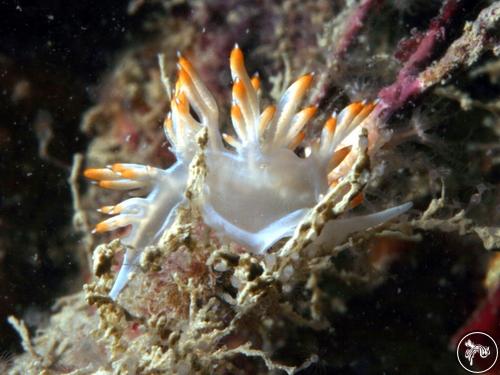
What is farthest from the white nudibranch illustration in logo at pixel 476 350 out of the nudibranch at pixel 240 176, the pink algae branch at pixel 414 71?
the pink algae branch at pixel 414 71

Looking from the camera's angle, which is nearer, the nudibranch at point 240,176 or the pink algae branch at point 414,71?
the nudibranch at point 240,176

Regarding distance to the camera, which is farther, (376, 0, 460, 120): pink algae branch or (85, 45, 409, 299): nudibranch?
(376, 0, 460, 120): pink algae branch

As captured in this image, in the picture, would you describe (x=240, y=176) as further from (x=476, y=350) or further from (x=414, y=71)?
(x=476, y=350)

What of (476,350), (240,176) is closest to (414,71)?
(240,176)

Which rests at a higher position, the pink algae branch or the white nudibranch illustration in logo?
the pink algae branch

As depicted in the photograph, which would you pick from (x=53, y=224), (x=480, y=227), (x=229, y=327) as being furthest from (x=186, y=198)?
(x=53, y=224)

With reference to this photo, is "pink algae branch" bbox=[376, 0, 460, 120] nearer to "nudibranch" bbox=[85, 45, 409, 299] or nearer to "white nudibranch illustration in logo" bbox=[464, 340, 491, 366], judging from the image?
"nudibranch" bbox=[85, 45, 409, 299]

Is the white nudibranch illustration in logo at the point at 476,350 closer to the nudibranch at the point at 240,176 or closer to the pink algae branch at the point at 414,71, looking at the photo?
the nudibranch at the point at 240,176

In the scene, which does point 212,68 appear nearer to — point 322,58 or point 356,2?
point 322,58

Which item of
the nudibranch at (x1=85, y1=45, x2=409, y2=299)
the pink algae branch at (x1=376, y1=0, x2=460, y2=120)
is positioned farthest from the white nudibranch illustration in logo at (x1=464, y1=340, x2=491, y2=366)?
the pink algae branch at (x1=376, y1=0, x2=460, y2=120)
